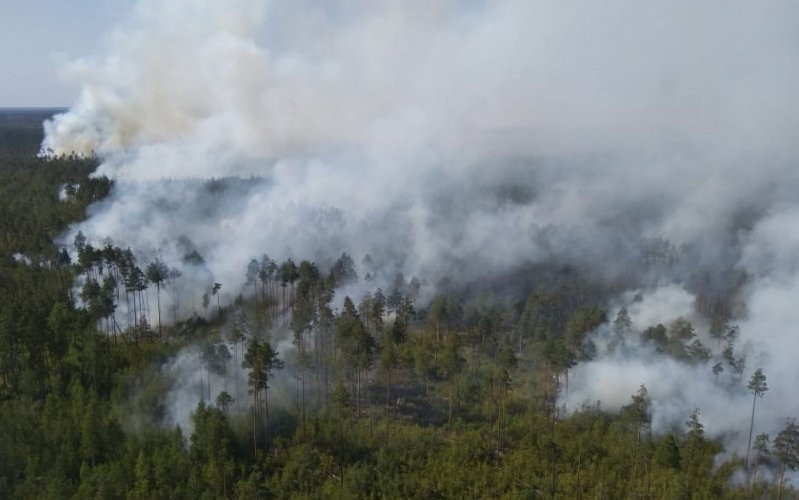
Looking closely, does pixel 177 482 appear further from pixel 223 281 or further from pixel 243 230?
pixel 243 230

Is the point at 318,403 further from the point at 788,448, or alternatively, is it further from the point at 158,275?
the point at 788,448

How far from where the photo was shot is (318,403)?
257 feet

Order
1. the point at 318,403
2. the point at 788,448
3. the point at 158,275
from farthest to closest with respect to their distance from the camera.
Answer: the point at 158,275 → the point at 318,403 → the point at 788,448

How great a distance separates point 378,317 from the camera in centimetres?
8988

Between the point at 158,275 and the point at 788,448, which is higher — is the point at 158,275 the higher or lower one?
the higher one

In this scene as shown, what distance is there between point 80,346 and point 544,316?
6947cm

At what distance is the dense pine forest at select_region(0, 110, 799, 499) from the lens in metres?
62.7

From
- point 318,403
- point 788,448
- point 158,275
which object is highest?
point 158,275

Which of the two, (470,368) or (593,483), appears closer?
(593,483)

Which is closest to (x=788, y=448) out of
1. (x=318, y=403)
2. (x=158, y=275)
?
(x=318, y=403)

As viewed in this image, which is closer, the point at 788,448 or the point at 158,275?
the point at 788,448

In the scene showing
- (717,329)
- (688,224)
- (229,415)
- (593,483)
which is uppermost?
(688,224)

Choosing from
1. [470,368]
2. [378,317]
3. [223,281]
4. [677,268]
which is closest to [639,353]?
[470,368]

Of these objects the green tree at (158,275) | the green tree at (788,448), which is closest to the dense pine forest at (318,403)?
the green tree at (788,448)
